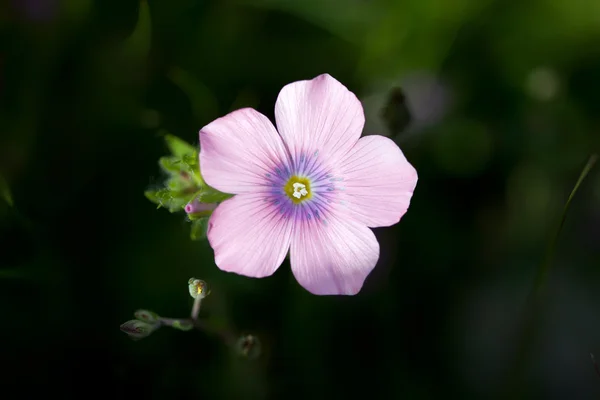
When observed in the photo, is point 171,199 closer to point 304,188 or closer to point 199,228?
point 199,228

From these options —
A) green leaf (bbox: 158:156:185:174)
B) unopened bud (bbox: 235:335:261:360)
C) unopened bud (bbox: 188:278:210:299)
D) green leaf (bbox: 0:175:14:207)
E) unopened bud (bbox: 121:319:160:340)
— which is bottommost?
unopened bud (bbox: 235:335:261:360)

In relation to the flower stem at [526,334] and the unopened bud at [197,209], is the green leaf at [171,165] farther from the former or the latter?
the flower stem at [526,334]

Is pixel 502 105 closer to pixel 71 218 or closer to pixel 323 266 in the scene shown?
pixel 323 266

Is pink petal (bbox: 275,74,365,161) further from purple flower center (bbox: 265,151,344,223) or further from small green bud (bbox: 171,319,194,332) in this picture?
small green bud (bbox: 171,319,194,332)

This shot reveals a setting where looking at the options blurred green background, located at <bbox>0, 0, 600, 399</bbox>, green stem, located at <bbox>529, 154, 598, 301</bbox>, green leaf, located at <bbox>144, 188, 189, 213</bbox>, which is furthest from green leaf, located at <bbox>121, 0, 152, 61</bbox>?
green stem, located at <bbox>529, 154, 598, 301</bbox>

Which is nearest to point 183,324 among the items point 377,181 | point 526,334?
point 377,181

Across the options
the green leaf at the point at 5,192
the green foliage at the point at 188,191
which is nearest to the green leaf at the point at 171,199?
the green foliage at the point at 188,191

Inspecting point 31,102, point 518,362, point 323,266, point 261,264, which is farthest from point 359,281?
point 31,102
